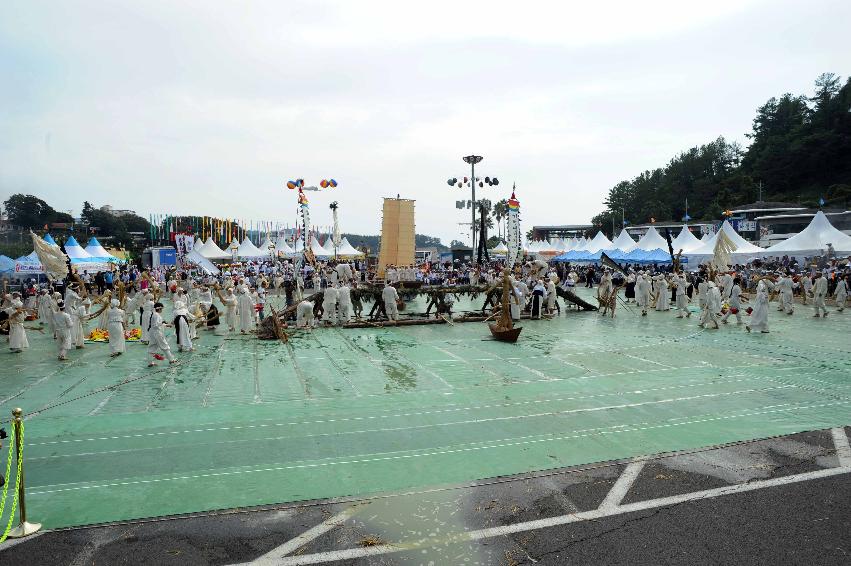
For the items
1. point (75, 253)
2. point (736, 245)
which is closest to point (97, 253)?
point (75, 253)

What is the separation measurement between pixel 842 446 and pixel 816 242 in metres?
28.5

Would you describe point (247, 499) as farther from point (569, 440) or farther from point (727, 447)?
point (727, 447)

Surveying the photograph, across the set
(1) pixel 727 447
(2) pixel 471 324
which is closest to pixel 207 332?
(2) pixel 471 324

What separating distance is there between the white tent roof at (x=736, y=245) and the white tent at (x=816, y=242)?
Result: 3.78 feet

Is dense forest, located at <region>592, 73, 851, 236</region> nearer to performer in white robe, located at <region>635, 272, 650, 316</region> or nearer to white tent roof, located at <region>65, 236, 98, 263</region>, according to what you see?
performer in white robe, located at <region>635, 272, 650, 316</region>

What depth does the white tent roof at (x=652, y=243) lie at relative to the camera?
40188 mm

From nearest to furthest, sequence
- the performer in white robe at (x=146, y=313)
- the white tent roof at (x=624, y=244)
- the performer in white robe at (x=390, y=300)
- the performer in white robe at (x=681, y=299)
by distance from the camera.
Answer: the performer in white robe at (x=146, y=313), the performer in white robe at (x=390, y=300), the performer in white robe at (x=681, y=299), the white tent roof at (x=624, y=244)

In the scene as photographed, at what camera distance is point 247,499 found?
6309 mm

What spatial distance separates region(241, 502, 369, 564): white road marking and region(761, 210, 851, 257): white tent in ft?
109

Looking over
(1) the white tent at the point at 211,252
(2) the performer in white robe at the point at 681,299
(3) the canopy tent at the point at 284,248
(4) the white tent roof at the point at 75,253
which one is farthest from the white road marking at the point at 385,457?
(3) the canopy tent at the point at 284,248

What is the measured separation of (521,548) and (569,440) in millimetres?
Answer: 3026

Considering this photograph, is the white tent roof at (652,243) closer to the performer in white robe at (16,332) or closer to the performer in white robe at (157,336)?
the performer in white robe at (157,336)

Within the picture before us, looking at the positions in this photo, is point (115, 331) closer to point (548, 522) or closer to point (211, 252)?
point (548, 522)

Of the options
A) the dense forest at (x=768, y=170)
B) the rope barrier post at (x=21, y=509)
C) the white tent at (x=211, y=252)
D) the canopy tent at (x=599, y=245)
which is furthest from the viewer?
the dense forest at (x=768, y=170)
